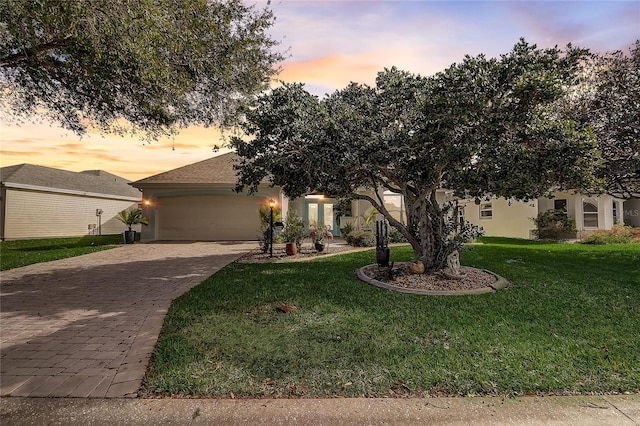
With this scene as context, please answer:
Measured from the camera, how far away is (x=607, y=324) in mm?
4664

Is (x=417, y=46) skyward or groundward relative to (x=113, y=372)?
skyward

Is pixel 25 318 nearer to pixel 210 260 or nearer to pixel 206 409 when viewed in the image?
pixel 206 409

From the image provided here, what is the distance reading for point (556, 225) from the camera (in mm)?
17062

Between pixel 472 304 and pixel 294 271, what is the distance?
168 inches

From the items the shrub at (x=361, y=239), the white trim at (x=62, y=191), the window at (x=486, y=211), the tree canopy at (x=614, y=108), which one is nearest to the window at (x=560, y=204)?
the window at (x=486, y=211)

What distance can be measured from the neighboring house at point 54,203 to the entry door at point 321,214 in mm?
15120

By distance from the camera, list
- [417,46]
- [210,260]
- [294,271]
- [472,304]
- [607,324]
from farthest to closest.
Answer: [210,260]
[294,271]
[417,46]
[472,304]
[607,324]

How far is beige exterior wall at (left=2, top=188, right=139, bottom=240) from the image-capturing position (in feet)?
58.6

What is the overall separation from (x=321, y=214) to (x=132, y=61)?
15.3 m

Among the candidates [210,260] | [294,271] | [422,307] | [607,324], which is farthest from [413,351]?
[210,260]

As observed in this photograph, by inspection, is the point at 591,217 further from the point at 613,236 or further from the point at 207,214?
the point at 207,214

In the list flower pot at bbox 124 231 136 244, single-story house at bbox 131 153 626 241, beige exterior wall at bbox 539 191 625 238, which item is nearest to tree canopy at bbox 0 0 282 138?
single-story house at bbox 131 153 626 241

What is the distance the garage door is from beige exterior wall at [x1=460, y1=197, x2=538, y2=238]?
12.2 m

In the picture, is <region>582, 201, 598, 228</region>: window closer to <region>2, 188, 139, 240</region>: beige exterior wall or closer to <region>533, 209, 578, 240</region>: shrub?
<region>533, 209, 578, 240</region>: shrub
